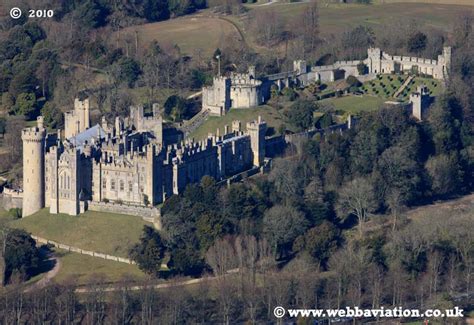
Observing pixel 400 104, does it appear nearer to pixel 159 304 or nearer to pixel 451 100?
pixel 451 100

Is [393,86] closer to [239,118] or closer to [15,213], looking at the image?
[239,118]

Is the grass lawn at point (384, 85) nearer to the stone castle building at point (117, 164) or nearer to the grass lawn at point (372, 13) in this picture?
the grass lawn at point (372, 13)

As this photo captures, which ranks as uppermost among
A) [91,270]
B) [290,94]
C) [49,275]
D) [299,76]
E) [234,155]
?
[299,76]

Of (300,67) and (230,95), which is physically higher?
(300,67)

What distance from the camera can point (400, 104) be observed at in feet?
346

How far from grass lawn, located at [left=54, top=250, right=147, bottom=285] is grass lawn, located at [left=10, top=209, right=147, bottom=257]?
88 centimetres

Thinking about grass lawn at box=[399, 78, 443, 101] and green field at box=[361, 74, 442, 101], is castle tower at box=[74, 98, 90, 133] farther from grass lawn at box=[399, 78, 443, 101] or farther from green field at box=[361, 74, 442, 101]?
grass lawn at box=[399, 78, 443, 101]

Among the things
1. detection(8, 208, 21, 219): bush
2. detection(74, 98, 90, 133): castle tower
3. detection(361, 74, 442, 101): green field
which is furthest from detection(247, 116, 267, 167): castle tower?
detection(361, 74, 442, 101): green field

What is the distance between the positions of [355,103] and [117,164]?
22.2 meters

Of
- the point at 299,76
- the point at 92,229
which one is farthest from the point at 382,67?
the point at 92,229

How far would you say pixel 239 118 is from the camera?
103500 mm

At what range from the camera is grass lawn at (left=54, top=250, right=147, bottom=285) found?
8481 cm

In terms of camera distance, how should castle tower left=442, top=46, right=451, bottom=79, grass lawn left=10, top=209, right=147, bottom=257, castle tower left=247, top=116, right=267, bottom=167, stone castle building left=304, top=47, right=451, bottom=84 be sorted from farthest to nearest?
stone castle building left=304, top=47, right=451, bottom=84, castle tower left=442, top=46, right=451, bottom=79, castle tower left=247, top=116, right=267, bottom=167, grass lawn left=10, top=209, right=147, bottom=257

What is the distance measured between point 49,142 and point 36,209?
3.55 m
